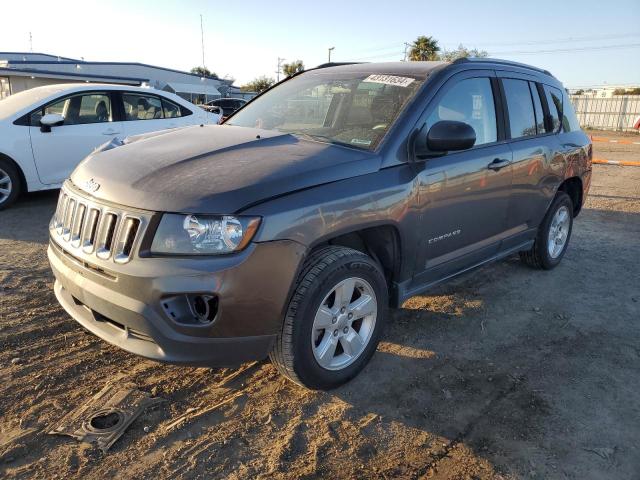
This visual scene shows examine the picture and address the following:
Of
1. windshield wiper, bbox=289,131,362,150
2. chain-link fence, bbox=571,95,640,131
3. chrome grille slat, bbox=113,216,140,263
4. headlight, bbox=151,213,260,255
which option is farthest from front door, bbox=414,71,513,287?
chain-link fence, bbox=571,95,640,131

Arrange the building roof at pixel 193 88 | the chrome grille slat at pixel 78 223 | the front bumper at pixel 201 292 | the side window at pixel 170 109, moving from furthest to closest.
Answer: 1. the building roof at pixel 193 88
2. the side window at pixel 170 109
3. the chrome grille slat at pixel 78 223
4. the front bumper at pixel 201 292

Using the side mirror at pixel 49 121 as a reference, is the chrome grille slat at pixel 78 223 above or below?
below

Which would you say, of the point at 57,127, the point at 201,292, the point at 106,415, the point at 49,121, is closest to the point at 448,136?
the point at 201,292

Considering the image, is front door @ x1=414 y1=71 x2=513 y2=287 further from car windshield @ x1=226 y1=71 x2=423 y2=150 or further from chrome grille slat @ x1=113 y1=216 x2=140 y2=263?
chrome grille slat @ x1=113 y1=216 x2=140 y2=263

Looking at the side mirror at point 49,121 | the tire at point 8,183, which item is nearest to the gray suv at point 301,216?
the side mirror at point 49,121

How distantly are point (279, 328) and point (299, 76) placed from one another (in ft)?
8.49

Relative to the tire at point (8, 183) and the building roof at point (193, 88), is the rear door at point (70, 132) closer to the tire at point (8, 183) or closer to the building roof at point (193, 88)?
the tire at point (8, 183)

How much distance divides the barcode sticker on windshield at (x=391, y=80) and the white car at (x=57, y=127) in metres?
5.03

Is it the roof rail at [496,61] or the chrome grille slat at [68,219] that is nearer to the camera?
the chrome grille slat at [68,219]

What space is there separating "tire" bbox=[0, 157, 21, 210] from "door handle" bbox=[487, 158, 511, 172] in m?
6.07

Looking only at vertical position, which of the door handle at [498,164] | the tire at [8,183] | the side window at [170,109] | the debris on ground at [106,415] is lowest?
the debris on ground at [106,415]

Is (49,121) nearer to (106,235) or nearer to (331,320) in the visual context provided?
(106,235)

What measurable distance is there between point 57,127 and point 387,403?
6.20 m

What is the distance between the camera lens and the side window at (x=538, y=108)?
183 inches
